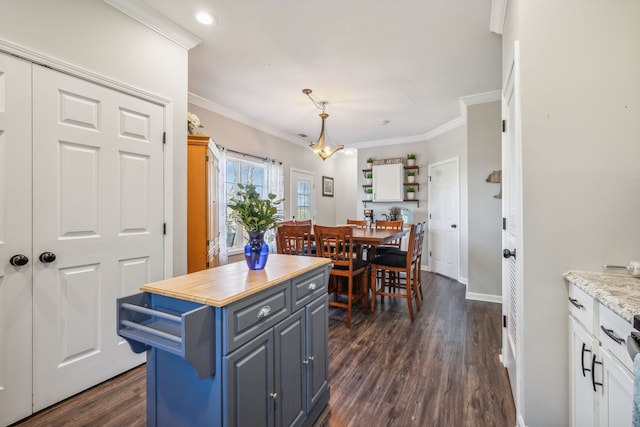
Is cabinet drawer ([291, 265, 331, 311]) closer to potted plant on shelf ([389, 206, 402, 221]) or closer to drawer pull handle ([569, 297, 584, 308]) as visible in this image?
drawer pull handle ([569, 297, 584, 308])

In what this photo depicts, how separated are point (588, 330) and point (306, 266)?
1.26m

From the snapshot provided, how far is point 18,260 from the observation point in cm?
159

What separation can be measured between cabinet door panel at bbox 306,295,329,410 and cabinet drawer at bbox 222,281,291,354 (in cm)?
25

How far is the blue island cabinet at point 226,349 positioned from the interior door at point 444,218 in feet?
13.5

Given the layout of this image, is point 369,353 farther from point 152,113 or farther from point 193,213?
point 152,113

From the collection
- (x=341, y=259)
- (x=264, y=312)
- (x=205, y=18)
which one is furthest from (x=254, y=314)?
(x=205, y=18)

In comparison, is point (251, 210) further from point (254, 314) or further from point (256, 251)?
point (254, 314)

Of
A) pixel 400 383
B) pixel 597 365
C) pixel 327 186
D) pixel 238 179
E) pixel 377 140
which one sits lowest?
pixel 400 383

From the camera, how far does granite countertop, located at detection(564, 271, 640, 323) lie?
88cm

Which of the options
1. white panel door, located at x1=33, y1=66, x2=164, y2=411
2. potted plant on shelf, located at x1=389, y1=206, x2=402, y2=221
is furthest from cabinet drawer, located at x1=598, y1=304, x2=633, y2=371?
potted plant on shelf, located at x1=389, y1=206, x2=402, y2=221

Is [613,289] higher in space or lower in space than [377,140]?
lower

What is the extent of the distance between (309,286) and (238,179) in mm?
3316

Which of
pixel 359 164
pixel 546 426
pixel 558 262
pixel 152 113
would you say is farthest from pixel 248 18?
pixel 359 164

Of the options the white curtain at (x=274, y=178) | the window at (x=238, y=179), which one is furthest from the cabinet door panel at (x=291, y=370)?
the white curtain at (x=274, y=178)
